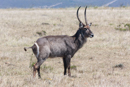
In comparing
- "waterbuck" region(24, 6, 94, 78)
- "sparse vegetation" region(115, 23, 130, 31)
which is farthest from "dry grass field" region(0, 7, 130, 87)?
"waterbuck" region(24, 6, 94, 78)

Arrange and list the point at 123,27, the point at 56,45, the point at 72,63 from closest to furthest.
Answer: the point at 56,45 → the point at 72,63 → the point at 123,27

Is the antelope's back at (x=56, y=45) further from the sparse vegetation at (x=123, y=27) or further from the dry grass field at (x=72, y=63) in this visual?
the sparse vegetation at (x=123, y=27)

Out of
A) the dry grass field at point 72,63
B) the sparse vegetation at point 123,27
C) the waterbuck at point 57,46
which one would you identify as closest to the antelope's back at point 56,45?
the waterbuck at point 57,46

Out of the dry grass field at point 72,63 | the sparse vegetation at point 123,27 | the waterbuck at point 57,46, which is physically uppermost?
the waterbuck at point 57,46

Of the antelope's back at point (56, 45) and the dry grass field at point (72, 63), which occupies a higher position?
the antelope's back at point (56, 45)

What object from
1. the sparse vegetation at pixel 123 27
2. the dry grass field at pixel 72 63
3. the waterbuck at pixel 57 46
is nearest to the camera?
the dry grass field at pixel 72 63

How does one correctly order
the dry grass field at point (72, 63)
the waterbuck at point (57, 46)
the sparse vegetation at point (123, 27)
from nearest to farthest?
1. the dry grass field at point (72, 63)
2. the waterbuck at point (57, 46)
3. the sparse vegetation at point (123, 27)

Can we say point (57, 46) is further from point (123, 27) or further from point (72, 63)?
point (123, 27)

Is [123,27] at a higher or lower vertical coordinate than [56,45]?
lower

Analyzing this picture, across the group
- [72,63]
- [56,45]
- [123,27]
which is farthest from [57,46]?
[123,27]

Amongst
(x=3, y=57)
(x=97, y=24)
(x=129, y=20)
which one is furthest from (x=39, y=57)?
(x=129, y=20)

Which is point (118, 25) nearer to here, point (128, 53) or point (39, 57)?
point (128, 53)

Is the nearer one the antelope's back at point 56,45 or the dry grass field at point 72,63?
the dry grass field at point 72,63

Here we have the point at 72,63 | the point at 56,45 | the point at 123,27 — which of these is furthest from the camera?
the point at 123,27
